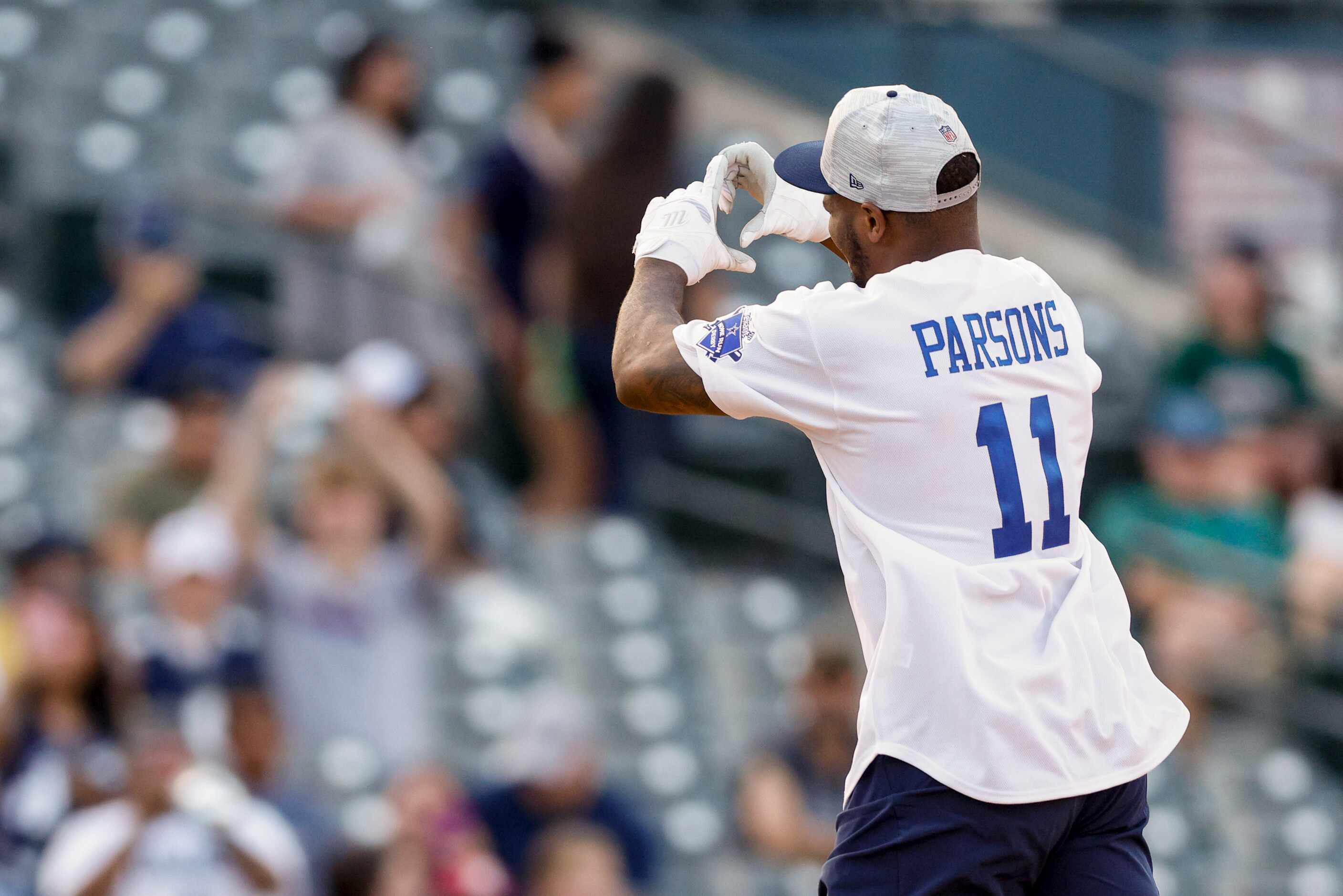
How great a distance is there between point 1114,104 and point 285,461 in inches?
206

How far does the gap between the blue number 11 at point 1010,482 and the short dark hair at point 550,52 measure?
4.99m

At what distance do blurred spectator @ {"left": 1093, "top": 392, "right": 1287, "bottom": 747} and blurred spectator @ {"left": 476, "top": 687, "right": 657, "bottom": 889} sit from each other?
87.3 inches

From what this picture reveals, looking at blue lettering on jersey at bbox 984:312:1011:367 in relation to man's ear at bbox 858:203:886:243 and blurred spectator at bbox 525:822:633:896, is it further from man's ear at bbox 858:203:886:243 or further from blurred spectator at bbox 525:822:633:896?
blurred spectator at bbox 525:822:633:896

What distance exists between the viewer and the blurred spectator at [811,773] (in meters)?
6.79

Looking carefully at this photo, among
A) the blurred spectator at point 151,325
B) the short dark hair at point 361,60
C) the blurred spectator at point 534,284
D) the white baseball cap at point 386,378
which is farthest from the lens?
the short dark hair at point 361,60

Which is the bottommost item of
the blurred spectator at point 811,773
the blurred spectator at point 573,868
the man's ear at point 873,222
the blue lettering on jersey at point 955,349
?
the blurred spectator at point 811,773

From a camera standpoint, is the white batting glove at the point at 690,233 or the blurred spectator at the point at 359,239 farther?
the blurred spectator at the point at 359,239

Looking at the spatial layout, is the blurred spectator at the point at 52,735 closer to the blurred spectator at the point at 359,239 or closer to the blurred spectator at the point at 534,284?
the blurred spectator at the point at 359,239

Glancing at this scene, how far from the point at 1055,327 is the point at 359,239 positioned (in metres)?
5.10

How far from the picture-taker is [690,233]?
11.1 feet

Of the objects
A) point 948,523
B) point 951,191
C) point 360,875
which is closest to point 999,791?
point 948,523

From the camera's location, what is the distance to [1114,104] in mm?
10945

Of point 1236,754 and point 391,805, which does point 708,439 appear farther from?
point 391,805

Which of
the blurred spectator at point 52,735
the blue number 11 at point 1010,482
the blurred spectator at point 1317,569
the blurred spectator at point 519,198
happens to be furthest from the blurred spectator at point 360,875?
the blurred spectator at point 1317,569
